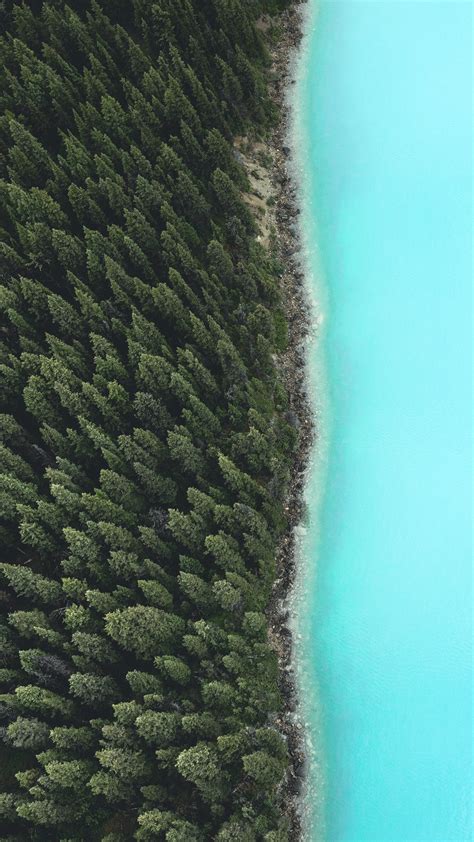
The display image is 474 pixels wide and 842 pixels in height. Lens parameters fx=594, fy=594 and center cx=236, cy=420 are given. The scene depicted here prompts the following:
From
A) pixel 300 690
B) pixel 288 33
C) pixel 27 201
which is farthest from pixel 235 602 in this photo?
pixel 288 33

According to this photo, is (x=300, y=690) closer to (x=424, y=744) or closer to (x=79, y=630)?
(x=424, y=744)

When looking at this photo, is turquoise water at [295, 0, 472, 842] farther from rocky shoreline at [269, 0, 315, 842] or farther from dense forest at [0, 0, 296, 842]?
dense forest at [0, 0, 296, 842]

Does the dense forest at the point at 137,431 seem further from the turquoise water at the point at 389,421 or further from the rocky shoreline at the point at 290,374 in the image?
the turquoise water at the point at 389,421

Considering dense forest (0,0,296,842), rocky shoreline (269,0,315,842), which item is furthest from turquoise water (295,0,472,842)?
dense forest (0,0,296,842)

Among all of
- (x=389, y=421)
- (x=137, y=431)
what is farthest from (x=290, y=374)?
(x=137, y=431)

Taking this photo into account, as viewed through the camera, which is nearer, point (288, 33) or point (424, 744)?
point (424, 744)

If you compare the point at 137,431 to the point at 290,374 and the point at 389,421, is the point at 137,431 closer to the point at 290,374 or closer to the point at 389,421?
the point at 290,374
